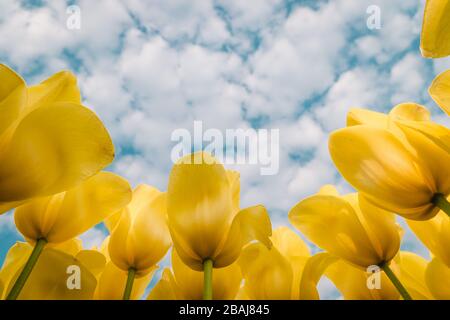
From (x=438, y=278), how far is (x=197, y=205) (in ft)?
1.26

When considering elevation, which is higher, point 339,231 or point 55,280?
point 339,231

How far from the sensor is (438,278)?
0.68 m

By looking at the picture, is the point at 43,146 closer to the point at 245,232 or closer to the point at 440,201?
the point at 245,232

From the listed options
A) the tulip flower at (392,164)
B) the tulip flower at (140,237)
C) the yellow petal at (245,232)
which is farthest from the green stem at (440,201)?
the tulip flower at (140,237)

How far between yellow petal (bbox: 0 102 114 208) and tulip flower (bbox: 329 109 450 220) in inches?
12.0

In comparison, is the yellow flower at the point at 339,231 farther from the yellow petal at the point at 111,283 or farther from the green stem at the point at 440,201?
the yellow petal at the point at 111,283

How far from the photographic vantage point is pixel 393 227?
0.72 metres

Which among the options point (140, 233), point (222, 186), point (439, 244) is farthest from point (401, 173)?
point (140, 233)

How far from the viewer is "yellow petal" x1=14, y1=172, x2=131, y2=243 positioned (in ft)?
2.02

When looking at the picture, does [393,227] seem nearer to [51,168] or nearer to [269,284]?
[269,284]

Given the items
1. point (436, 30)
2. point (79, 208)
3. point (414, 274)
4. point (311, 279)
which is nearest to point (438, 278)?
point (414, 274)

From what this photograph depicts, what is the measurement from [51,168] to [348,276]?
0.52 meters

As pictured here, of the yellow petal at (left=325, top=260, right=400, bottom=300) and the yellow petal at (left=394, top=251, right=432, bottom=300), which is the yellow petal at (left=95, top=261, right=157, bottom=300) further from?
the yellow petal at (left=394, top=251, right=432, bottom=300)
